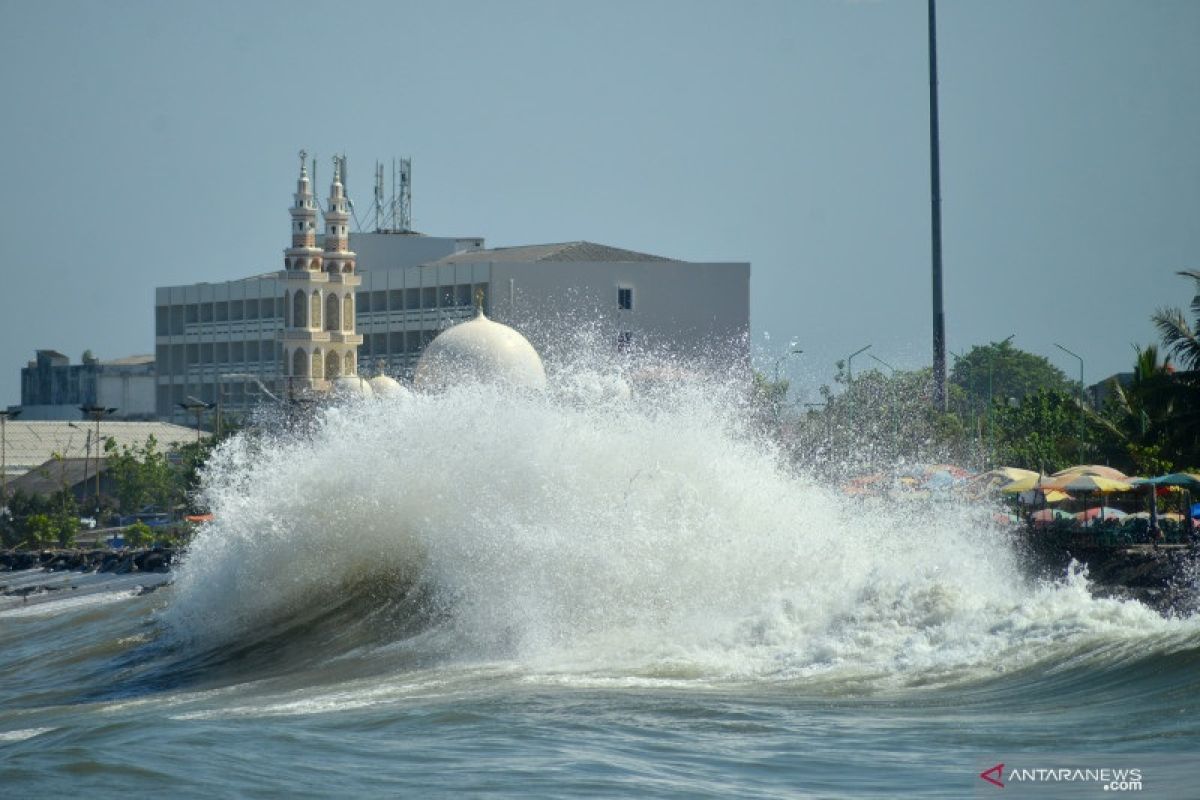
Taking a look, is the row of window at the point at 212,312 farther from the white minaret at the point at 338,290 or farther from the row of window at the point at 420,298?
the white minaret at the point at 338,290

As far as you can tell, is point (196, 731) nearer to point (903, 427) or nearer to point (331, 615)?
point (331, 615)

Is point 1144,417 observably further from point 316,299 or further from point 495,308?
point 495,308

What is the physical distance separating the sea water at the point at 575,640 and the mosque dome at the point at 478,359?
37.7 m

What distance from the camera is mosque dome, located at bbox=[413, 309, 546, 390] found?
6912 centimetres

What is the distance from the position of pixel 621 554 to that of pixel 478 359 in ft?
161

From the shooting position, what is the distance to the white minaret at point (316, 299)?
266ft


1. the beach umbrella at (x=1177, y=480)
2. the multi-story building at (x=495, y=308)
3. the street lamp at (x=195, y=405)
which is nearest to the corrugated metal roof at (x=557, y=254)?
the multi-story building at (x=495, y=308)

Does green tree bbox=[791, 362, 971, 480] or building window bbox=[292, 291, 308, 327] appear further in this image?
building window bbox=[292, 291, 308, 327]

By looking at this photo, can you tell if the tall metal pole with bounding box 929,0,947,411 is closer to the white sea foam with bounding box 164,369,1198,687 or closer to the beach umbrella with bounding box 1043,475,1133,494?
the beach umbrella with bounding box 1043,475,1133,494

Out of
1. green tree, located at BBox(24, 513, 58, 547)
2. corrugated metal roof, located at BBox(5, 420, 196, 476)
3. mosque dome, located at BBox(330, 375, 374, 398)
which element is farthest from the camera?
corrugated metal roof, located at BBox(5, 420, 196, 476)

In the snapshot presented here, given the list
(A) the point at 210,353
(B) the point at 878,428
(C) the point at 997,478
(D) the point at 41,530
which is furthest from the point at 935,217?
(A) the point at 210,353

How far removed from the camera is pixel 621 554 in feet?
70.4

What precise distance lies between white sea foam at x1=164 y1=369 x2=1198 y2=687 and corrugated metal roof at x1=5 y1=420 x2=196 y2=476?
67.2m

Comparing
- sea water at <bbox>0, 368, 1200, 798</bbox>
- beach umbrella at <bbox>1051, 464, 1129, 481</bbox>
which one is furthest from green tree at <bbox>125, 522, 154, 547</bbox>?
beach umbrella at <bbox>1051, 464, 1129, 481</bbox>
